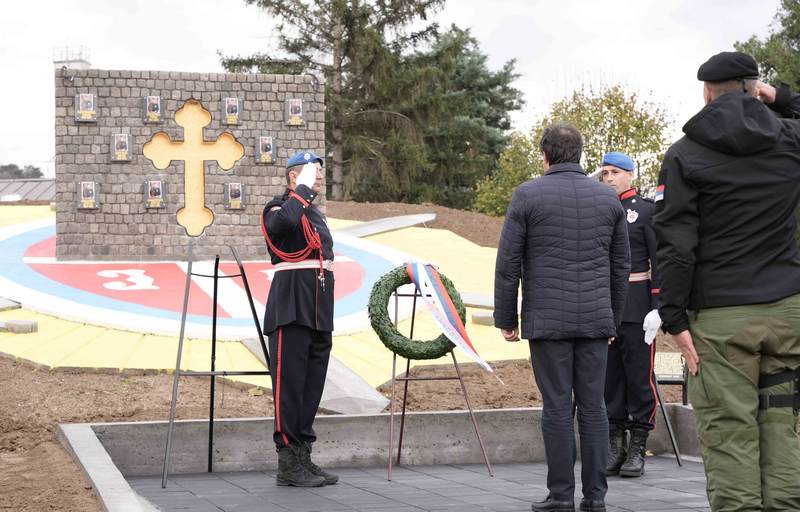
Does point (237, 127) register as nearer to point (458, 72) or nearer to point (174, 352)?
point (174, 352)

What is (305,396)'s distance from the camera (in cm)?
728

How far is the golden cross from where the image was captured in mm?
16156

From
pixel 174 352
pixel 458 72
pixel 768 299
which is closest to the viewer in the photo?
pixel 768 299

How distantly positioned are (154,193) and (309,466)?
381 inches

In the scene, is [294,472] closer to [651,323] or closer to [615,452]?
[615,452]

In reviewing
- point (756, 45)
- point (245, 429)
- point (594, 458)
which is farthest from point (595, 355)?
point (756, 45)

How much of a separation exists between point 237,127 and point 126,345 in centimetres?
535

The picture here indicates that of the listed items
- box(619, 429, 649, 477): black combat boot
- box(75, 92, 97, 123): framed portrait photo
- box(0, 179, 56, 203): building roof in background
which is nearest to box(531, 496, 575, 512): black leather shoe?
box(619, 429, 649, 477): black combat boot

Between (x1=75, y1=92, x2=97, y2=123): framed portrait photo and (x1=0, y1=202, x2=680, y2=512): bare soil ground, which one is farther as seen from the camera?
(x1=75, y1=92, x2=97, y2=123): framed portrait photo

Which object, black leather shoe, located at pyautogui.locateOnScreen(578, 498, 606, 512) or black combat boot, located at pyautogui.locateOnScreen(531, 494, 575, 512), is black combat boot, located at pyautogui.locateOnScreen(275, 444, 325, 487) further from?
black leather shoe, located at pyautogui.locateOnScreen(578, 498, 606, 512)

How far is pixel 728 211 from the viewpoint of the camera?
4.36 meters

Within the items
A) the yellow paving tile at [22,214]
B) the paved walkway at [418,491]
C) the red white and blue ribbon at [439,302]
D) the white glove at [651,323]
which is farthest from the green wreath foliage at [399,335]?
the yellow paving tile at [22,214]

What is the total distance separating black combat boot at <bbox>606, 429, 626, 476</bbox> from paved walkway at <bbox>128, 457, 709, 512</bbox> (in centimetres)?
12

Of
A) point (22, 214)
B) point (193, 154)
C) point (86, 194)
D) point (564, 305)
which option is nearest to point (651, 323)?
point (564, 305)
